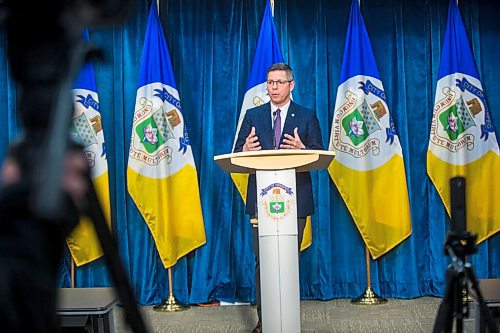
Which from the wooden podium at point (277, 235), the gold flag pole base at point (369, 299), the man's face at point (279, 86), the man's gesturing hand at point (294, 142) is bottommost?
the gold flag pole base at point (369, 299)

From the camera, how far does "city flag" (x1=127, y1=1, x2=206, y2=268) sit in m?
5.41

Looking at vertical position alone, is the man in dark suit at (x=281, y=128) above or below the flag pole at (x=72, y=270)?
above

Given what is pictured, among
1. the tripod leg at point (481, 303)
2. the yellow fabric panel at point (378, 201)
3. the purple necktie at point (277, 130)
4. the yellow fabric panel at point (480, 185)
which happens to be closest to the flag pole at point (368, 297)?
the yellow fabric panel at point (378, 201)

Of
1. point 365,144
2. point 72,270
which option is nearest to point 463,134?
point 365,144

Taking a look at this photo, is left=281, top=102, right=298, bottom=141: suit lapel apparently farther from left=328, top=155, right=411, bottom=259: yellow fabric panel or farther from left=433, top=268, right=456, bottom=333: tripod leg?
left=433, top=268, right=456, bottom=333: tripod leg

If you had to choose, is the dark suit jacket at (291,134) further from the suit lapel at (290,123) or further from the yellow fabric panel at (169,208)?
the yellow fabric panel at (169,208)

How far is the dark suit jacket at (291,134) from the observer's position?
14.1 ft

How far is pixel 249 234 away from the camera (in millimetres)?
5570

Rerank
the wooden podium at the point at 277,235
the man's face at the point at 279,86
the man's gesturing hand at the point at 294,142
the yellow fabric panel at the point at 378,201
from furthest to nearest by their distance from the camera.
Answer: the yellow fabric panel at the point at 378,201 < the man's face at the point at 279,86 < the man's gesturing hand at the point at 294,142 < the wooden podium at the point at 277,235

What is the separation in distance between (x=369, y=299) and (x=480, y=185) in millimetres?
1286

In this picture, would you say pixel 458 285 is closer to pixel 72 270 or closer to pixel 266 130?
pixel 266 130

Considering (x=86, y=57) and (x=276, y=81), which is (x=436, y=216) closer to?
(x=276, y=81)

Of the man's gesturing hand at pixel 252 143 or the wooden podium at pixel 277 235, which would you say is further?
the man's gesturing hand at pixel 252 143

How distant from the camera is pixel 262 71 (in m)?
5.40
